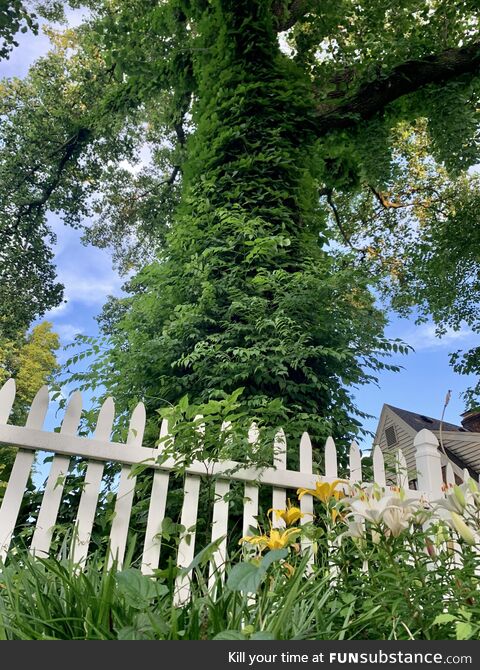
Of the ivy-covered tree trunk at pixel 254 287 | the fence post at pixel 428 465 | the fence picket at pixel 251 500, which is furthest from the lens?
the fence post at pixel 428 465

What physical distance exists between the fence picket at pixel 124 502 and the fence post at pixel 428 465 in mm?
2135

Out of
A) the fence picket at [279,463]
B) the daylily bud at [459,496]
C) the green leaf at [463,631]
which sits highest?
the fence picket at [279,463]

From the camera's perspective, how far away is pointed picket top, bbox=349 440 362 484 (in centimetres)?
280

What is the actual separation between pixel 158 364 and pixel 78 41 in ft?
35.6

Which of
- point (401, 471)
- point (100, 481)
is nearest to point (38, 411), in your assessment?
point (100, 481)

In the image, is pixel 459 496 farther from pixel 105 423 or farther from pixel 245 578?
pixel 105 423

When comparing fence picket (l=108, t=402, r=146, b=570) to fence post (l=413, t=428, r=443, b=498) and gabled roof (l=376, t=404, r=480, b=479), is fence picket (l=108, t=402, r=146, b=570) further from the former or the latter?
gabled roof (l=376, t=404, r=480, b=479)

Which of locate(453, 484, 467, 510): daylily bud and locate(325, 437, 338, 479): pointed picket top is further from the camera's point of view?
locate(325, 437, 338, 479): pointed picket top

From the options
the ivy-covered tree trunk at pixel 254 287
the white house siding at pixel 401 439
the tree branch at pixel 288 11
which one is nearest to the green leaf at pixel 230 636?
the ivy-covered tree trunk at pixel 254 287

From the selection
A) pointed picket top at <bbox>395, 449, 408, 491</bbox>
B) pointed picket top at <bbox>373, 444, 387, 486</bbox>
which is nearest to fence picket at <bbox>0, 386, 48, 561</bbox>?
pointed picket top at <bbox>373, 444, 387, 486</bbox>

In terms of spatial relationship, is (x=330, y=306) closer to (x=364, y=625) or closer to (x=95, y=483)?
(x=95, y=483)

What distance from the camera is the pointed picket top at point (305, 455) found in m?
2.62

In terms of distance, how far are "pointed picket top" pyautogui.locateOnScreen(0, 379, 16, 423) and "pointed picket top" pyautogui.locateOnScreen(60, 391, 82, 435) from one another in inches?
10.0

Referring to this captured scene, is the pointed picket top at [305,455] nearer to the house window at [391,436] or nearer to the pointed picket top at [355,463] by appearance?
the pointed picket top at [355,463]
